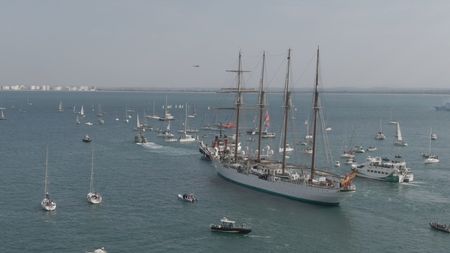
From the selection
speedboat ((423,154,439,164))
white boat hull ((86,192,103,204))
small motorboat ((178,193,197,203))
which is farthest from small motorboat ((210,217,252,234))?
speedboat ((423,154,439,164))

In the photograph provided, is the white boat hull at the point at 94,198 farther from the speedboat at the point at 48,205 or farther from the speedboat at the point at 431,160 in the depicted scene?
the speedboat at the point at 431,160

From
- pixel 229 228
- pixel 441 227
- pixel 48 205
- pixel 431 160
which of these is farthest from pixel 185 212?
pixel 431 160

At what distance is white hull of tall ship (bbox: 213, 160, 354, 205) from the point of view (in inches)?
3189

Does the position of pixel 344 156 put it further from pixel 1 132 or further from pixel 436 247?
pixel 1 132

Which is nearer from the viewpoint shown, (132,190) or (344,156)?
(132,190)

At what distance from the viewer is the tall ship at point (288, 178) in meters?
81.5

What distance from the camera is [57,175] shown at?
99750 mm

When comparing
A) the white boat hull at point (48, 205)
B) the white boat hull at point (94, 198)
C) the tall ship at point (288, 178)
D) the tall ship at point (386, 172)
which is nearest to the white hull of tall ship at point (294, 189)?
the tall ship at point (288, 178)

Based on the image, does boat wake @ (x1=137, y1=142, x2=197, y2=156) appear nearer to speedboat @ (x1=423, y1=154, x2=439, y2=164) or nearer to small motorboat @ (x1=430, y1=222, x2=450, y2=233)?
A: speedboat @ (x1=423, y1=154, x2=439, y2=164)

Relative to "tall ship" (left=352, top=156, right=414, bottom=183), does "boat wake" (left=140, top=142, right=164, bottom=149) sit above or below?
below

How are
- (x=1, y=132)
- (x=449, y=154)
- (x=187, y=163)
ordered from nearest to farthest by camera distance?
(x=187, y=163), (x=449, y=154), (x=1, y=132)

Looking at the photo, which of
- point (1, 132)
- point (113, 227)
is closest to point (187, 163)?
point (113, 227)

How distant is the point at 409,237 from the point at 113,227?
1378 inches

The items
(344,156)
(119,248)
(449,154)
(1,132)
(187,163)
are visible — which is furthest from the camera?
(1,132)
